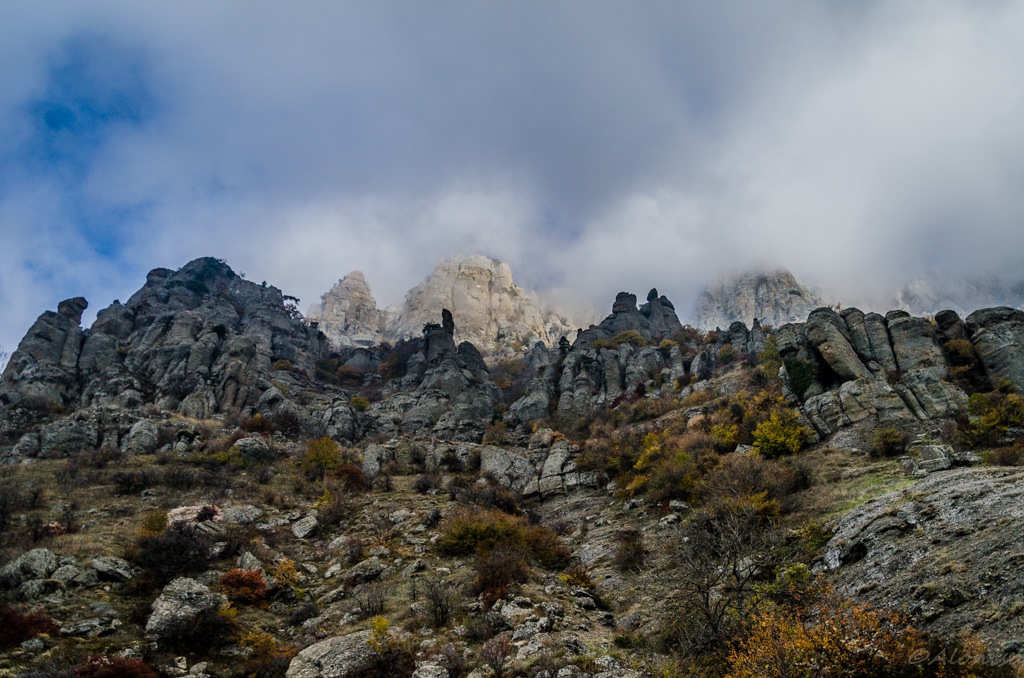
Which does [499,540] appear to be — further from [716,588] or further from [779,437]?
[779,437]

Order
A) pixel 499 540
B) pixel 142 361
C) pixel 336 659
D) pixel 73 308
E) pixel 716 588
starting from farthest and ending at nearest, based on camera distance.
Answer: pixel 73 308
pixel 142 361
pixel 499 540
pixel 716 588
pixel 336 659

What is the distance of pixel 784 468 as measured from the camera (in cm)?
2227

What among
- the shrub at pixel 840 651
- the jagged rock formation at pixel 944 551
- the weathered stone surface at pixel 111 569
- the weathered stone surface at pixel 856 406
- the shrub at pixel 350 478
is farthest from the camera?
the shrub at pixel 350 478

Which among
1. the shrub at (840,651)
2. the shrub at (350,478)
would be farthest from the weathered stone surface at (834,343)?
the shrub at (350,478)

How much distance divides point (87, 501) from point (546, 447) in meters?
32.6

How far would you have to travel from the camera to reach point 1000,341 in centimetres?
3130

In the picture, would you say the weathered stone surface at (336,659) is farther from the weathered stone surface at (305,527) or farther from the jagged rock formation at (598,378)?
the jagged rock formation at (598,378)

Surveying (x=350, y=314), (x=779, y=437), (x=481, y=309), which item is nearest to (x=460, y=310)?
(x=481, y=309)

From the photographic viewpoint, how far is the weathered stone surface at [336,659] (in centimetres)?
1227

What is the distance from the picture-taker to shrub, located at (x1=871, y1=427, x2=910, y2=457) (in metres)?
22.7

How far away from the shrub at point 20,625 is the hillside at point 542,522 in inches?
2.9

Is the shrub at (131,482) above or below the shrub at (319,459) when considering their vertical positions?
below

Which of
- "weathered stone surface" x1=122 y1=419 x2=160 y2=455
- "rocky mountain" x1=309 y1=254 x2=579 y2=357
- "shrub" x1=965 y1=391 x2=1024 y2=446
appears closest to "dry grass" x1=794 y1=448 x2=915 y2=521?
"shrub" x1=965 y1=391 x2=1024 y2=446

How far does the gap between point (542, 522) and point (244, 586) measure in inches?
714
